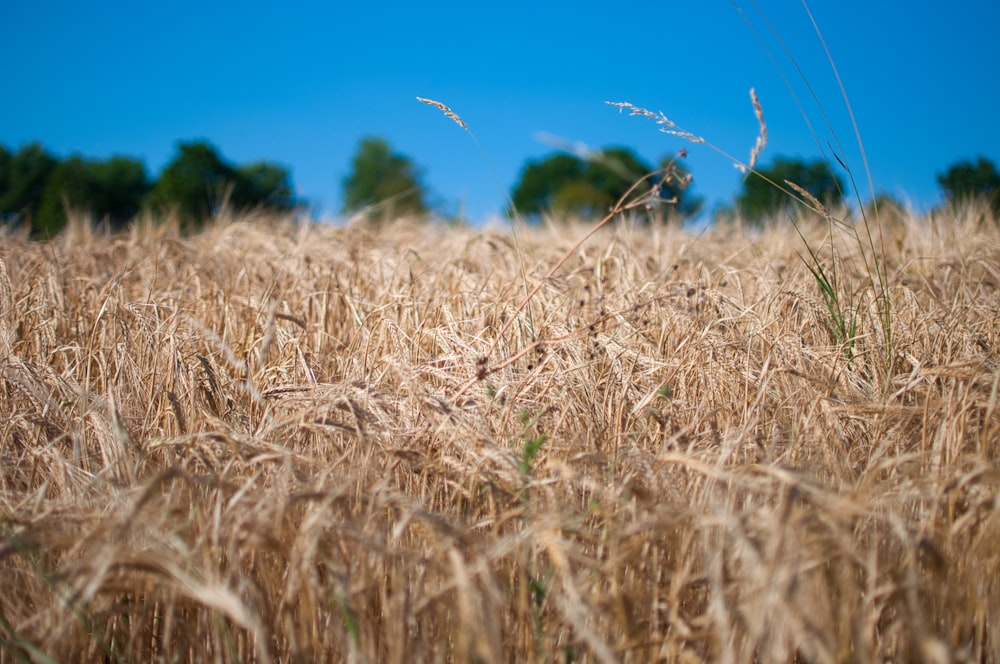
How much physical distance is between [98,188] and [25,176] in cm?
457

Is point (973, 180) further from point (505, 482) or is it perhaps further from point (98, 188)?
point (98, 188)

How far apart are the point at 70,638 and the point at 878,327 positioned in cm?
228

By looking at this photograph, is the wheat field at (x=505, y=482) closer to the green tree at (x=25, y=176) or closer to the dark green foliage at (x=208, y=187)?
the dark green foliage at (x=208, y=187)

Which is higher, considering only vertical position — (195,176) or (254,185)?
Result: (254,185)

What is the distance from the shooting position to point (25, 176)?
83.1ft

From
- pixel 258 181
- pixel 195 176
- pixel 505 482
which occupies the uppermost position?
pixel 258 181

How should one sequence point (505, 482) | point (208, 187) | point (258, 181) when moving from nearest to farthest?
point (505, 482) < point (208, 187) < point (258, 181)

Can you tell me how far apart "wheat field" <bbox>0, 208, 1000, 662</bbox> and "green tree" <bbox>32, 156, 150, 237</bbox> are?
1678cm

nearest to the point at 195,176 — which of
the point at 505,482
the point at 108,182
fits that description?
the point at 108,182

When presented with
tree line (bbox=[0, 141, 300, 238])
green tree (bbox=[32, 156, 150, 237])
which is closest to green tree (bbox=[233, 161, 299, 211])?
tree line (bbox=[0, 141, 300, 238])

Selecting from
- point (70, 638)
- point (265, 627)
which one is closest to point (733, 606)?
point (265, 627)

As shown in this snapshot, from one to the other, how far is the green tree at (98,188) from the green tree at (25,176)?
893 mm

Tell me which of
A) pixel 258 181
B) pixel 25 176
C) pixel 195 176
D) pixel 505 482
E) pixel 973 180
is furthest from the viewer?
pixel 258 181

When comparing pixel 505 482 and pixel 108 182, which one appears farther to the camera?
pixel 108 182
